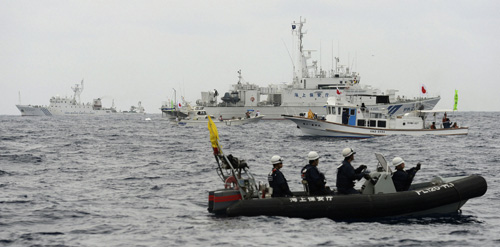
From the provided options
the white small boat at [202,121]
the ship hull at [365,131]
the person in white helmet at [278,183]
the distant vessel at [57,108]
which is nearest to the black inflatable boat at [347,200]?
the person in white helmet at [278,183]

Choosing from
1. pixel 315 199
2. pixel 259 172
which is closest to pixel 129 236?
pixel 315 199

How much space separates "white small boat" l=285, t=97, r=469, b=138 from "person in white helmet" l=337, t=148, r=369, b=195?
92.7 feet

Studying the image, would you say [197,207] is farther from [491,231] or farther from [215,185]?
[491,231]

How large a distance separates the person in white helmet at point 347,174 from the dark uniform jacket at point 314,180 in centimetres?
45

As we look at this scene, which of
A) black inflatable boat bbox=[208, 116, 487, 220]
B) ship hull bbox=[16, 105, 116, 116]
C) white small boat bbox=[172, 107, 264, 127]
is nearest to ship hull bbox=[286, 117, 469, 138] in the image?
black inflatable boat bbox=[208, 116, 487, 220]

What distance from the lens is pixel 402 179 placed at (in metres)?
13.3

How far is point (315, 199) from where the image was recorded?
1252 centimetres

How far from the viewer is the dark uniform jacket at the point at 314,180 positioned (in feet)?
42.2

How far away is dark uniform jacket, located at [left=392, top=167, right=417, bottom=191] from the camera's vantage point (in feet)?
43.7

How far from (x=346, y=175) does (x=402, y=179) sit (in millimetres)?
1545

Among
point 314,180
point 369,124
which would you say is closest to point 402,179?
point 314,180

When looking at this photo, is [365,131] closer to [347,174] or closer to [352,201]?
[347,174]

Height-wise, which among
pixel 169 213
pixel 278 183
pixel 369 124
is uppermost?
pixel 369 124

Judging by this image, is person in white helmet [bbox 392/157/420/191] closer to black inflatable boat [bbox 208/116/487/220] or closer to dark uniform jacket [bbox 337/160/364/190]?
black inflatable boat [bbox 208/116/487/220]
